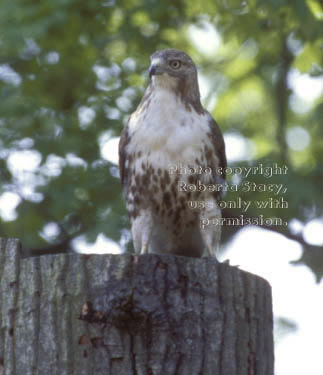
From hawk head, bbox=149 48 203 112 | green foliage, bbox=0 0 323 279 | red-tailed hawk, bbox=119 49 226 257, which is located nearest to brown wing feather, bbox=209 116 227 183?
red-tailed hawk, bbox=119 49 226 257

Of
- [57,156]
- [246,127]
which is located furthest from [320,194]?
[246,127]

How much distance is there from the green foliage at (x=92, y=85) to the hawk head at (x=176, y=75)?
55.8 inches

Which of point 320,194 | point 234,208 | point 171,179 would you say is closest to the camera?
point 171,179

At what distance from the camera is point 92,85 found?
310 inches

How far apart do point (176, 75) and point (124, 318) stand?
2563 millimetres

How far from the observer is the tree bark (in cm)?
284

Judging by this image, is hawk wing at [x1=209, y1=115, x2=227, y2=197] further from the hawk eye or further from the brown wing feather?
the hawk eye

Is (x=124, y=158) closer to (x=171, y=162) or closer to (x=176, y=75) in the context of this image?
(x=171, y=162)

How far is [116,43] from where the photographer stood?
326 inches

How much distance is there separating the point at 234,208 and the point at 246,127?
12.4 ft

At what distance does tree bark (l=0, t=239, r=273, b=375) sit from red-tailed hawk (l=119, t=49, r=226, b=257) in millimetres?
1739

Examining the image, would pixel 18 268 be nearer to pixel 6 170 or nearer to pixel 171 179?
pixel 171 179

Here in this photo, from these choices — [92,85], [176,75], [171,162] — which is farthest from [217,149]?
[92,85]

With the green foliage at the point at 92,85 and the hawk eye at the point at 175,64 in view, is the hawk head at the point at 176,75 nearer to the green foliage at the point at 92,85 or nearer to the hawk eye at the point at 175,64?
the hawk eye at the point at 175,64
